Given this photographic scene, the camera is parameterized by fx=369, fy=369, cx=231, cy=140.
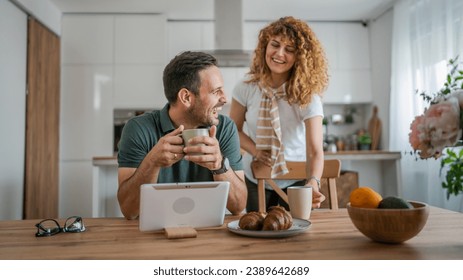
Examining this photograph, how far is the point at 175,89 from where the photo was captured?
133 centimetres

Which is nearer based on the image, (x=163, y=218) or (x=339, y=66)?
(x=163, y=218)

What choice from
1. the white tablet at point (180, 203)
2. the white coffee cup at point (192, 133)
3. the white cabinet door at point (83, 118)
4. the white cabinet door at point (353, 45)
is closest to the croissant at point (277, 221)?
the white tablet at point (180, 203)

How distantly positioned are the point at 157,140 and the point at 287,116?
64 cm

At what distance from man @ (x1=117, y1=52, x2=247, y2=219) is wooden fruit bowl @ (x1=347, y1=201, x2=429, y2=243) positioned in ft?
1.66

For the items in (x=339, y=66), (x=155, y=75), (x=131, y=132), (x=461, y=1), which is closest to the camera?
(x=131, y=132)

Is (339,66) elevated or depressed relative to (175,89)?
elevated

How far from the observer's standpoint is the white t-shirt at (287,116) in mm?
1606

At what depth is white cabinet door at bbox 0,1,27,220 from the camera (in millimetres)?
2857

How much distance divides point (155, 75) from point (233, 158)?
9.03 ft

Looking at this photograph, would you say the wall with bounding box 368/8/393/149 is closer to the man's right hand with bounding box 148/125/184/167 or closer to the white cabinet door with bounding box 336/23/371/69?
the white cabinet door with bounding box 336/23/371/69

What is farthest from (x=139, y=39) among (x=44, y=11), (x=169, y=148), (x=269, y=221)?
(x=269, y=221)

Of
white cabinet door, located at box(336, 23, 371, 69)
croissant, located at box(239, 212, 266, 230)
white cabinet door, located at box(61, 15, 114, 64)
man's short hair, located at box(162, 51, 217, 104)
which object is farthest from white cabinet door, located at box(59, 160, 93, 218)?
croissant, located at box(239, 212, 266, 230)

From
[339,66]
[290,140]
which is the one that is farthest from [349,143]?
[290,140]
